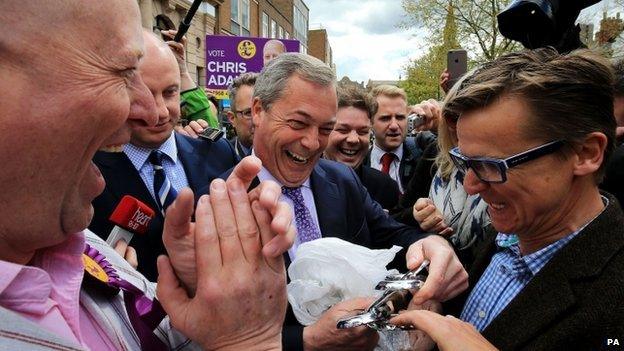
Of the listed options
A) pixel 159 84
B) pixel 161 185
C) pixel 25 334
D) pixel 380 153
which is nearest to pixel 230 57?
pixel 380 153

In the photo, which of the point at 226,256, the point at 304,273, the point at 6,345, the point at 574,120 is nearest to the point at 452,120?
the point at 574,120

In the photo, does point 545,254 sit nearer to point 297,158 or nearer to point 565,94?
point 565,94

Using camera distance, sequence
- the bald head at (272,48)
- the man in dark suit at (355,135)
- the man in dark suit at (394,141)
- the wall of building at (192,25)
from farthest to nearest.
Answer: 1. the wall of building at (192,25)
2. the bald head at (272,48)
3. the man in dark suit at (394,141)
4. the man in dark suit at (355,135)

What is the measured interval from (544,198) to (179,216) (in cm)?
110

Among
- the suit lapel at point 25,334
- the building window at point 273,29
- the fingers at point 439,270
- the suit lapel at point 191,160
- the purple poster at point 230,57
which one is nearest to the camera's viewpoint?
the suit lapel at point 25,334

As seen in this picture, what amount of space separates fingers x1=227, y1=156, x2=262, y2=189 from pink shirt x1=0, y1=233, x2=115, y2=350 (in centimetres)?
35

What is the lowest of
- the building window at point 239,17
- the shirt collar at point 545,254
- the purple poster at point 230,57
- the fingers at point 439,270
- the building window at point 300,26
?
the fingers at point 439,270

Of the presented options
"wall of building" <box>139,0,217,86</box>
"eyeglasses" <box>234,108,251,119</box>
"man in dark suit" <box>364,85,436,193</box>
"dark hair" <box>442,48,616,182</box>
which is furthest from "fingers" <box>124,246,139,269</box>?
"wall of building" <box>139,0,217,86</box>

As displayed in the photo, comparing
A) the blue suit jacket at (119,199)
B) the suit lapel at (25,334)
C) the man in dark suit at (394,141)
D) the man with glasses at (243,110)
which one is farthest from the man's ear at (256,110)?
the man in dark suit at (394,141)

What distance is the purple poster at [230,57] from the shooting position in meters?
9.26

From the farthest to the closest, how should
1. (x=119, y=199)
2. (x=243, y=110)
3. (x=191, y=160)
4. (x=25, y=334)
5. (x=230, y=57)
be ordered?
(x=230, y=57) → (x=243, y=110) → (x=191, y=160) → (x=119, y=199) → (x=25, y=334)

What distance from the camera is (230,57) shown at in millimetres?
9359

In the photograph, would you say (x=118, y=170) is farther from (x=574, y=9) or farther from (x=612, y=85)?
(x=574, y=9)

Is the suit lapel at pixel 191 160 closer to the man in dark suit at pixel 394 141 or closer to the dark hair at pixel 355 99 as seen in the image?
the dark hair at pixel 355 99
